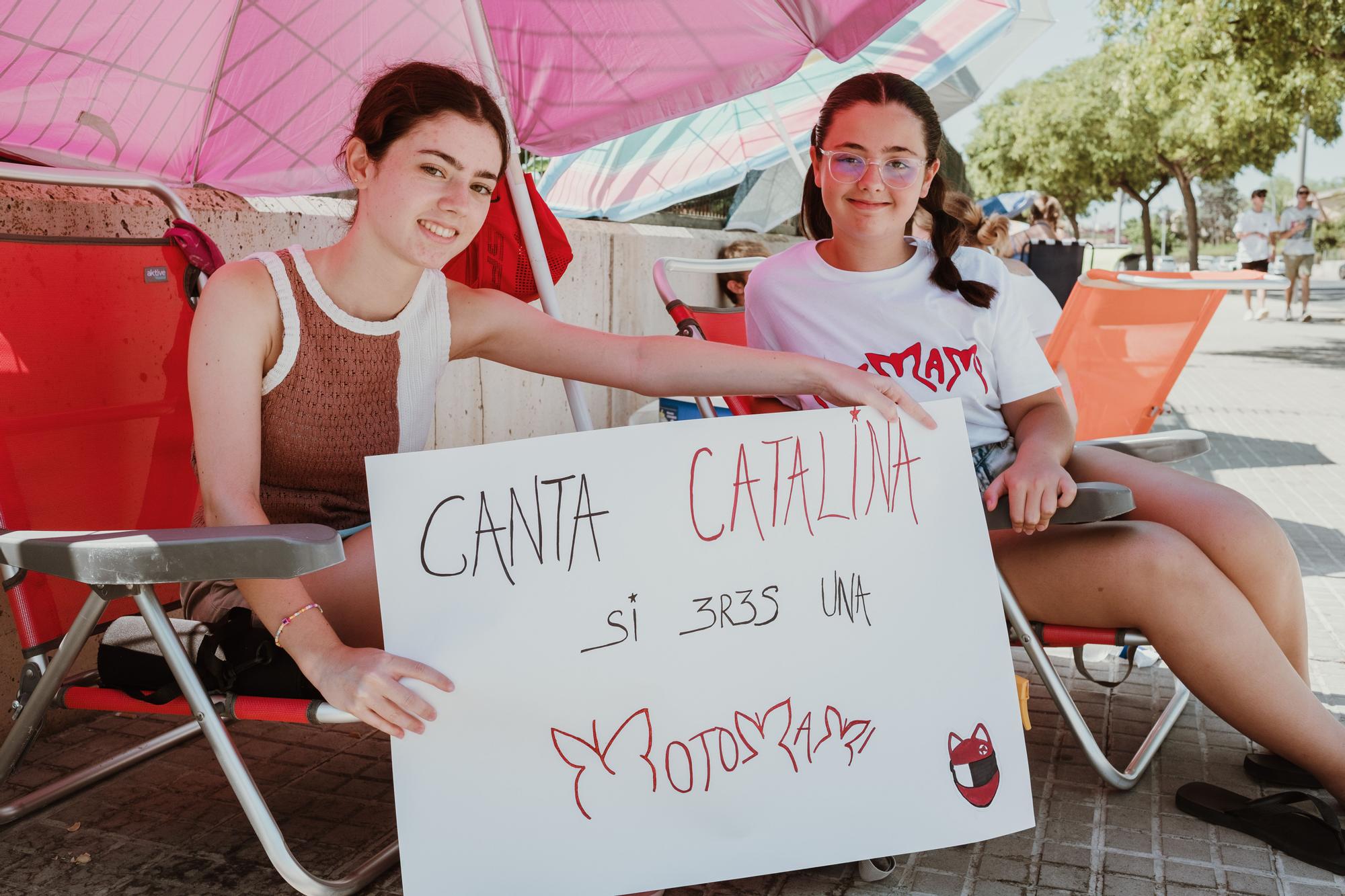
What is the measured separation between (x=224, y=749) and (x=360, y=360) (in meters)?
0.77

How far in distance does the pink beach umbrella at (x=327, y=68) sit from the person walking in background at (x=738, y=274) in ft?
9.80

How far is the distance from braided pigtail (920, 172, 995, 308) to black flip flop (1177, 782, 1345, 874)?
121 cm

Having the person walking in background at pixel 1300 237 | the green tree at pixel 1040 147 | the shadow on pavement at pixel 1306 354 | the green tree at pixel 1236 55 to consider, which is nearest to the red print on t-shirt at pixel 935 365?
the shadow on pavement at pixel 1306 354

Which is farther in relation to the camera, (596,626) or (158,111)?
(158,111)

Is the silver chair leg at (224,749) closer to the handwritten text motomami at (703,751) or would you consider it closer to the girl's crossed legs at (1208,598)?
the handwritten text motomami at (703,751)

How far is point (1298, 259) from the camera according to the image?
53.5 ft

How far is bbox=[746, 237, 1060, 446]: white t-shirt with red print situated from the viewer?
99.7 inches

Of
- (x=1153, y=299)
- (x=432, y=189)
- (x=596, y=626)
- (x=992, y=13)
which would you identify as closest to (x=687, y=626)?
(x=596, y=626)

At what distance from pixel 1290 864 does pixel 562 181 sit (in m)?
3.68

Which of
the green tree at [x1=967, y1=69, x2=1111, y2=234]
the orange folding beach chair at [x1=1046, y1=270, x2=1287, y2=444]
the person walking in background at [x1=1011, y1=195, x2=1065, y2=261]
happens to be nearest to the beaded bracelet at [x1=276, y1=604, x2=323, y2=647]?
the orange folding beach chair at [x1=1046, y1=270, x2=1287, y2=444]

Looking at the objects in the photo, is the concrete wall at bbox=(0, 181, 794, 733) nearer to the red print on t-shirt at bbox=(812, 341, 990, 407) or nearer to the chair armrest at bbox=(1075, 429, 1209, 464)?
the red print on t-shirt at bbox=(812, 341, 990, 407)


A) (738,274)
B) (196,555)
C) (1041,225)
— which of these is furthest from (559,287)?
(1041,225)

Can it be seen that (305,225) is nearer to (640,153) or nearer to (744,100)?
(640,153)

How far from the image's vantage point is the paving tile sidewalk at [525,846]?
214cm
